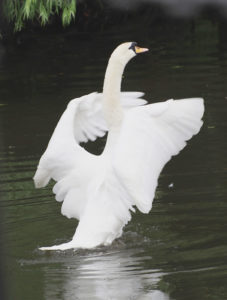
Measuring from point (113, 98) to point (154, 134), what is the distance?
574 millimetres

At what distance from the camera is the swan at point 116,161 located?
532 centimetres

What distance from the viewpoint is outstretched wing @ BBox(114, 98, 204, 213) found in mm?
5352

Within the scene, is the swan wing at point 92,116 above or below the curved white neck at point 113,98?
below

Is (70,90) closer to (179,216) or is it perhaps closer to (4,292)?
(179,216)

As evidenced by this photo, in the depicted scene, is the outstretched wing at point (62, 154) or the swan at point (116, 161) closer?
the swan at point (116, 161)

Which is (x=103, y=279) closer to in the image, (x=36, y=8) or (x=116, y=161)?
(x=116, y=161)

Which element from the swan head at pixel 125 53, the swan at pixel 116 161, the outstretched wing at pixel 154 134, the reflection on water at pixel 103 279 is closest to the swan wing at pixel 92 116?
the swan at pixel 116 161

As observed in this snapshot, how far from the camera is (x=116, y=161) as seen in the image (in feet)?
17.3

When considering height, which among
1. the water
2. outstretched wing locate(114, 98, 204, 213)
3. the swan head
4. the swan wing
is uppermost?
the swan head

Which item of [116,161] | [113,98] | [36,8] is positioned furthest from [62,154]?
[36,8]

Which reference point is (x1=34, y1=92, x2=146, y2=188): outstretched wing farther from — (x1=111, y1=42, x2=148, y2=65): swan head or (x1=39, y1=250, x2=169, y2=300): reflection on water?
(x1=39, y1=250, x2=169, y2=300): reflection on water

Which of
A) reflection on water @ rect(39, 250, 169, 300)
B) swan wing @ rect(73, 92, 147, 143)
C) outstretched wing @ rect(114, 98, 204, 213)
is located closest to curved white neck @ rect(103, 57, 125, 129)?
outstretched wing @ rect(114, 98, 204, 213)

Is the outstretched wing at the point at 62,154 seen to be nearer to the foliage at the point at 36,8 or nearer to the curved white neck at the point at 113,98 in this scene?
the curved white neck at the point at 113,98

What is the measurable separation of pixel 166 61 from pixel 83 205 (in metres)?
12.6
